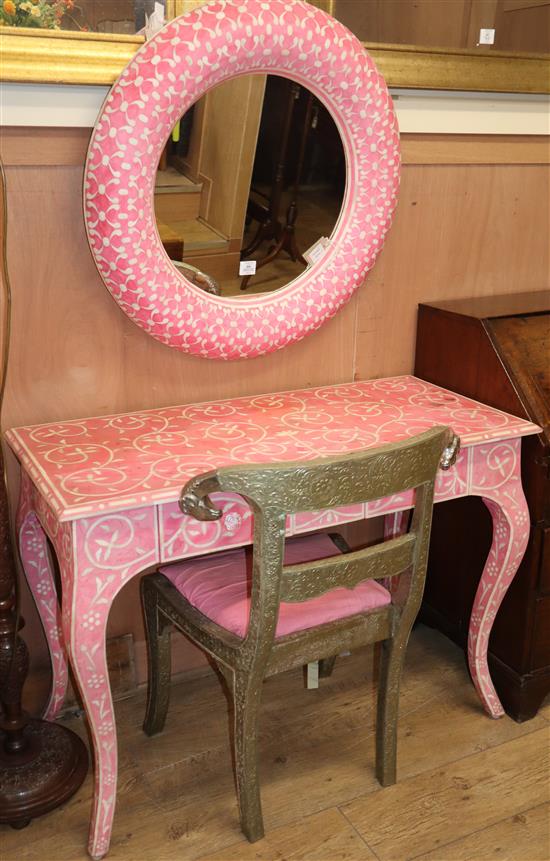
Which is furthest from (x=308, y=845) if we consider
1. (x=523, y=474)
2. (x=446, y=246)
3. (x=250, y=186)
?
(x=446, y=246)

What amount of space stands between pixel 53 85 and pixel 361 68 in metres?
0.62

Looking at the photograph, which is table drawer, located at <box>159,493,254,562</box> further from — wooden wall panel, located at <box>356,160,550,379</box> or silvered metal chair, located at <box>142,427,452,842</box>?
wooden wall panel, located at <box>356,160,550,379</box>

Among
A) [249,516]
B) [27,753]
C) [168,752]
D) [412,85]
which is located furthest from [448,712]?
[412,85]

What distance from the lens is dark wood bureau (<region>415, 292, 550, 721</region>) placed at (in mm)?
1893

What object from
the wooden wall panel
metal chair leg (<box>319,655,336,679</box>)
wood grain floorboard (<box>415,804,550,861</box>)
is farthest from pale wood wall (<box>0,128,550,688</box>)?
wood grain floorboard (<box>415,804,550,861</box>)

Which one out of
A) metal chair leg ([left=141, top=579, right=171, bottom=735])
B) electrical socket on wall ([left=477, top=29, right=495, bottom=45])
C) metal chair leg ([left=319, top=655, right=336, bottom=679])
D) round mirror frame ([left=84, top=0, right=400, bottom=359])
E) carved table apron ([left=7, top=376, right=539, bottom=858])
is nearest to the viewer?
carved table apron ([left=7, top=376, right=539, bottom=858])

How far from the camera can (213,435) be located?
172cm

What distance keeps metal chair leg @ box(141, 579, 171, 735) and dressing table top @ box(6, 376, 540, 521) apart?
33 cm

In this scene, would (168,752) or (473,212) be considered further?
(473,212)

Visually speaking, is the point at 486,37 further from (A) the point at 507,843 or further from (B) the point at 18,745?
(B) the point at 18,745

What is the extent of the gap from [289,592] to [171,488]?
10.5 inches

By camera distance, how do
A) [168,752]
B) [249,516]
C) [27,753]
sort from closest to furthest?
[249,516] < [27,753] < [168,752]

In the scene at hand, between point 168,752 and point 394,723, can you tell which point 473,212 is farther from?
point 168,752

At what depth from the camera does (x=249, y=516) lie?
1.56 metres
